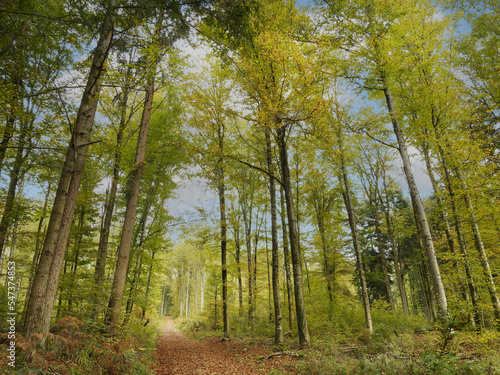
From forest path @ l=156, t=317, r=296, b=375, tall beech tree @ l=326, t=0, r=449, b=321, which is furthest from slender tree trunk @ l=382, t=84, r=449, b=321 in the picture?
forest path @ l=156, t=317, r=296, b=375

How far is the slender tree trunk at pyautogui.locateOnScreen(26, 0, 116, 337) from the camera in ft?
13.0

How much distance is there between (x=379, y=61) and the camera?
7.20 metres

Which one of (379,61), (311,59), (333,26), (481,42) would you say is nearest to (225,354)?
(311,59)

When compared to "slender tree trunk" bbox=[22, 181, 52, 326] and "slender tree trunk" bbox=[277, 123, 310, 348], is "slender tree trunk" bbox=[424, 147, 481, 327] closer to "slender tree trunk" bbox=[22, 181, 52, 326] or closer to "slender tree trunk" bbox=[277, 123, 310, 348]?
"slender tree trunk" bbox=[277, 123, 310, 348]

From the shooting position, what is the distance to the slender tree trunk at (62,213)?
3.96 metres

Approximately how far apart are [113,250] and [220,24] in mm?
12680

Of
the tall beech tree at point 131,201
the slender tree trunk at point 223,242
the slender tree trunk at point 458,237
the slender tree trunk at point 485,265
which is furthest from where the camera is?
the slender tree trunk at point 223,242

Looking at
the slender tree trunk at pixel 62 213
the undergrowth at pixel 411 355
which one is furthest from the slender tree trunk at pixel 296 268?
the slender tree trunk at pixel 62 213

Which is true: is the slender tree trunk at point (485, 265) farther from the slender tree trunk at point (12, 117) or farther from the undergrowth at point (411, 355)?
the slender tree trunk at point (12, 117)

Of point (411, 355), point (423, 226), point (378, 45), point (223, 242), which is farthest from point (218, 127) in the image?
point (411, 355)

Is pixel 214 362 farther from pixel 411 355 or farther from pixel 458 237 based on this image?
pixel 458 237

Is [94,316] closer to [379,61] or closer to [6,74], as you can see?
[6,74]

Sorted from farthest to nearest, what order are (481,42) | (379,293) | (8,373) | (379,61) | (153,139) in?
(379,293), (153,139), (481,42), (379,61), (8,373)

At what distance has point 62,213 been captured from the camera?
4410mm
